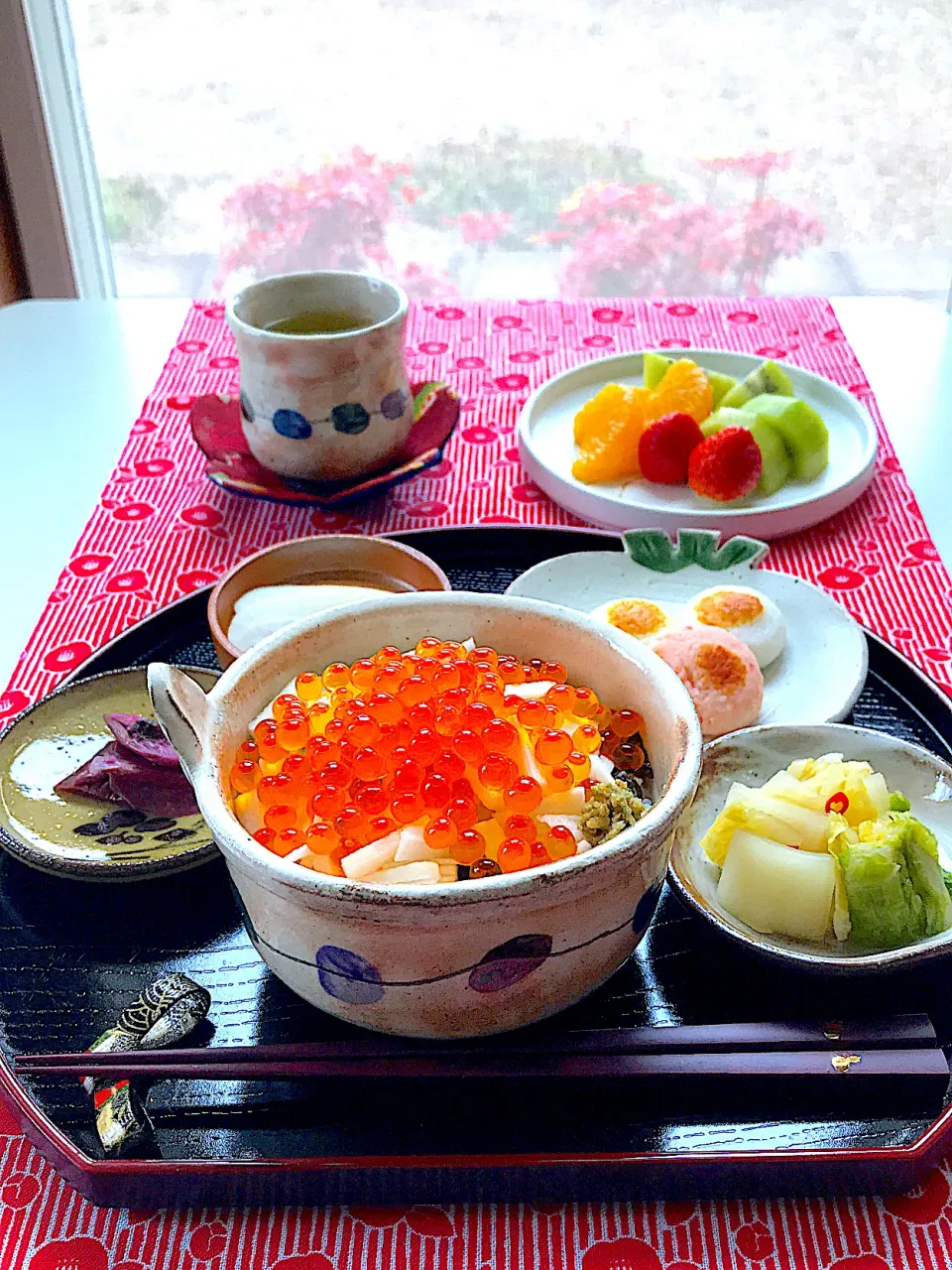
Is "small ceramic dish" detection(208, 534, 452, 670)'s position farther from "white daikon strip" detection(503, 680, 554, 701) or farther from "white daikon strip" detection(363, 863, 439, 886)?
"white daikon strip" detection(363, 863, 439, 886)

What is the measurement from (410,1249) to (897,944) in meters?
0.36

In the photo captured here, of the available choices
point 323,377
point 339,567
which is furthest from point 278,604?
point 323,377

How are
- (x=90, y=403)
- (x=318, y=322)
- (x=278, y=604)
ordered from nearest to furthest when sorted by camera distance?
(x=278, y=604) → (x=318, y=322) → (x=90, y=403)

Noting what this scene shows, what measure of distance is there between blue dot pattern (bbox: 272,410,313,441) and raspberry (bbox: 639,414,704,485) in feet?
1.33

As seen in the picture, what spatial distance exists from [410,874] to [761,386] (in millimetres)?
1050

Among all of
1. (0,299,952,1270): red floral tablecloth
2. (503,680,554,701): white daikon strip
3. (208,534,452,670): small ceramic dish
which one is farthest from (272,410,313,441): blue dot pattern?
(503,680,554,701): white daikon strip

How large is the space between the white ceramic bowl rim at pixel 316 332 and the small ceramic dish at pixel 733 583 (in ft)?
1.15

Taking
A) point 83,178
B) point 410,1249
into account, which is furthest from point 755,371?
point 83,178

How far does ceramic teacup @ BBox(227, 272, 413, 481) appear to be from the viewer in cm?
126

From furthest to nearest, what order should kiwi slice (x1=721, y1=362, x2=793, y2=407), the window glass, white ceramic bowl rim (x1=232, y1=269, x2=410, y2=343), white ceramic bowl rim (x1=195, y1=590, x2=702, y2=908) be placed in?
the window glass, kiwi slice (x1=721, y1=362, x2=793, y2=407), white ceramic bowl rim (x1=232, y1=269, x2=410, y2=343), white ceramic bowl rim (x1=195, y1=590, x2=702, y2=908)

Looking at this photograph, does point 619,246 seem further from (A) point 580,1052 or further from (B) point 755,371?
(A) point 580,1052

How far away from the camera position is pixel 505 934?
64 centimetres

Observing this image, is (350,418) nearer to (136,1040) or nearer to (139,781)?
(139,781)

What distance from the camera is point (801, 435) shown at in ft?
4.54
